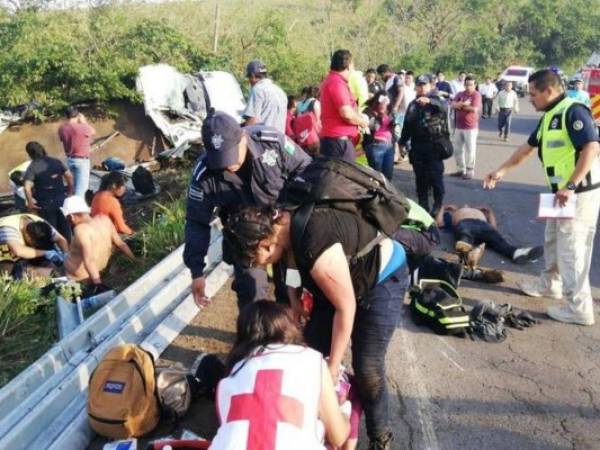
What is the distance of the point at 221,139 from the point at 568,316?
130 inches

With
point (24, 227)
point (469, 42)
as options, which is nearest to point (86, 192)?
point (24, 227)

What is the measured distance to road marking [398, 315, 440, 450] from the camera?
3410mm

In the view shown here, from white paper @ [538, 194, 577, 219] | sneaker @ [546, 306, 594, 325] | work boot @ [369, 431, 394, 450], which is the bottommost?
sneaker @ [546, 306, 594, 325]

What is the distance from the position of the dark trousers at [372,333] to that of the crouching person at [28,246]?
4926 millimetres

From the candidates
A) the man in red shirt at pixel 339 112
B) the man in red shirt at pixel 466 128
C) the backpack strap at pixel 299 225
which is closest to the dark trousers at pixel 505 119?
the man in red shirt at pixel 466 128

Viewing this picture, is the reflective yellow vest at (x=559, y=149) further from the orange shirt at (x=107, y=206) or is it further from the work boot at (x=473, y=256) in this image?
the orange shirt at (x=107, y=206)

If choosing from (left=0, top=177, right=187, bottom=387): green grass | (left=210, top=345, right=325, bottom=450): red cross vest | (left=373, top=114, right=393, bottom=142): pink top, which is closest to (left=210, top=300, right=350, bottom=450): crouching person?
(left=210, top=345, right=325, bottom=450): red cross vest

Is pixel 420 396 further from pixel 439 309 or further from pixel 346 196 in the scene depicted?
pixel 346 196

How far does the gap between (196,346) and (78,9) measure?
54.7 feet

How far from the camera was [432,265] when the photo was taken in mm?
5348

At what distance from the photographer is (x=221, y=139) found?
321 centimetres

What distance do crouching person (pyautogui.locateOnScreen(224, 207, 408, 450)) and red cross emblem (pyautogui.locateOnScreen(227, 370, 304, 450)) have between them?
51cm

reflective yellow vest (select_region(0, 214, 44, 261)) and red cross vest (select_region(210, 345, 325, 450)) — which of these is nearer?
red cross vest (select_region(210, 345, 325, 450))

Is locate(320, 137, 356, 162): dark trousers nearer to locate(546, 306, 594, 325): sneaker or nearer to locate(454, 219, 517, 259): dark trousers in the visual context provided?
locate(454, 219, 517, 259): dark trousers
